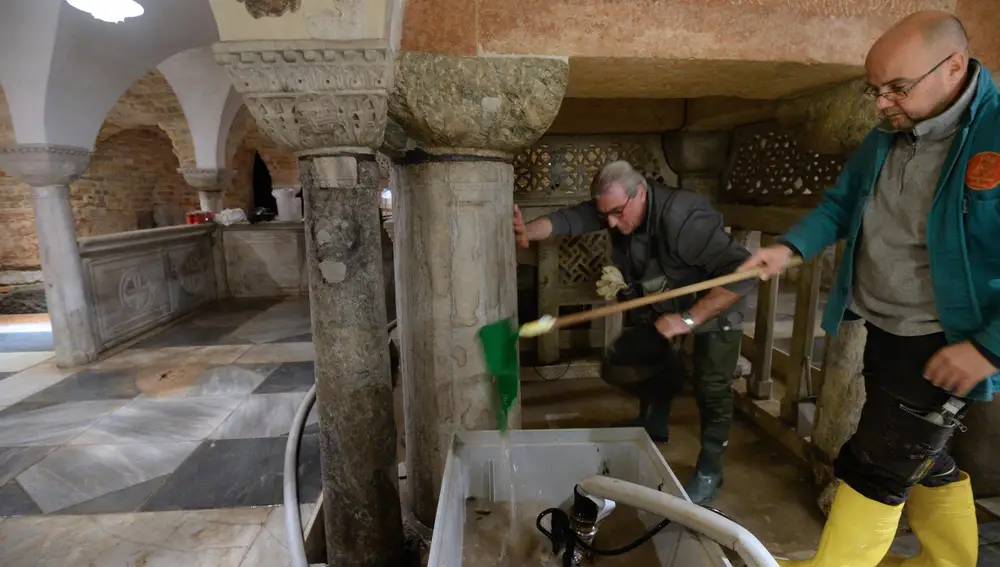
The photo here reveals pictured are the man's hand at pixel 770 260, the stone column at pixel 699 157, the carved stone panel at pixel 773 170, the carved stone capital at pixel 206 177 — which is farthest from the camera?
the carved stone capital at pixel 206 177

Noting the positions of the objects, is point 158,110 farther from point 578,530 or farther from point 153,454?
point 578,530

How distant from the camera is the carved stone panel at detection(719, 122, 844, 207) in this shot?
2.78m

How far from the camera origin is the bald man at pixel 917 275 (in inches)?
47.6

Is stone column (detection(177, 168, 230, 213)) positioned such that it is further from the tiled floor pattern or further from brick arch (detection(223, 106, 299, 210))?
the tiled floor pattern

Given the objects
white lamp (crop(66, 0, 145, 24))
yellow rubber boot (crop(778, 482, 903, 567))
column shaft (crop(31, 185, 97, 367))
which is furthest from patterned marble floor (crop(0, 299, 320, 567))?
white lamp (crop(66, 0, 145, 24))

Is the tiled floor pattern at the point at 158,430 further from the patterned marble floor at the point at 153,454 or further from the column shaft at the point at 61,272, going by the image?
the column shaft at the point at 61,272

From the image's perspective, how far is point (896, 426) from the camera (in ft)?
4.62

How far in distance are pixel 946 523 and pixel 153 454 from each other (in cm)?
371

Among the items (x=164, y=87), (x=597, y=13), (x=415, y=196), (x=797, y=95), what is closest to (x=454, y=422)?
(x=415, y=196)

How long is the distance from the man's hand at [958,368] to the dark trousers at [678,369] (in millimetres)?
1031

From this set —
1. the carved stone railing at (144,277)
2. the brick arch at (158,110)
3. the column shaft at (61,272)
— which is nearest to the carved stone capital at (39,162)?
the column shaft at (61,272)

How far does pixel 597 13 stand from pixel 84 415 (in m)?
4.11

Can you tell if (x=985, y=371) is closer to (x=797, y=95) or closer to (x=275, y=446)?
(x=797, y=95)

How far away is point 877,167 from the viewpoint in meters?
1.44
